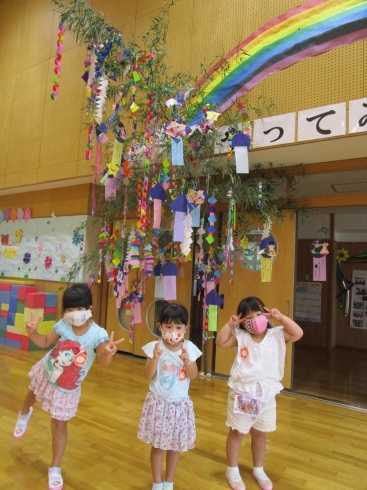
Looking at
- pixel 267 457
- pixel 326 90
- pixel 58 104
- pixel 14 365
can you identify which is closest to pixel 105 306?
pixel 14 365

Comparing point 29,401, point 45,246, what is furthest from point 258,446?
point 45,246

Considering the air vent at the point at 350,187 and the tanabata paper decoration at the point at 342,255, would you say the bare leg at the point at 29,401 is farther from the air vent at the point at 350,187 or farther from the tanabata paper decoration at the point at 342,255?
the tanabata paper decoration at the point at 342,255

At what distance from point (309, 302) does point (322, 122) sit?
4.20 metres

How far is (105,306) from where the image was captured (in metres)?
5.04

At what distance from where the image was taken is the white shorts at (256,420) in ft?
6.05

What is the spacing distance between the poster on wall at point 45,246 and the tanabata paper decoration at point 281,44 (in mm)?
2284

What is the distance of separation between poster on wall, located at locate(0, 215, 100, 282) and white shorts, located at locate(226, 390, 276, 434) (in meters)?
3.34

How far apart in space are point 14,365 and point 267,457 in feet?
9.94

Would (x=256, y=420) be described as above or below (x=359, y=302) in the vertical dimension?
below

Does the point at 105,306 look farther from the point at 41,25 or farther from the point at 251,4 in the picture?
the point at 41,25

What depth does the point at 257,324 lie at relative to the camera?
5.95 feet

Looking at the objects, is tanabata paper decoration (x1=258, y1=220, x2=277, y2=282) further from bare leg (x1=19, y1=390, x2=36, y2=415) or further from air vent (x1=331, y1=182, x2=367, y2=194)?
bare leg (x1=19, y1=390, x2=36, y2=415)

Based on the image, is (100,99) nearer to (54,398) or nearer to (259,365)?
(54,398)

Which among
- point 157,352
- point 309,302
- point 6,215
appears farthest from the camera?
point 309,302
